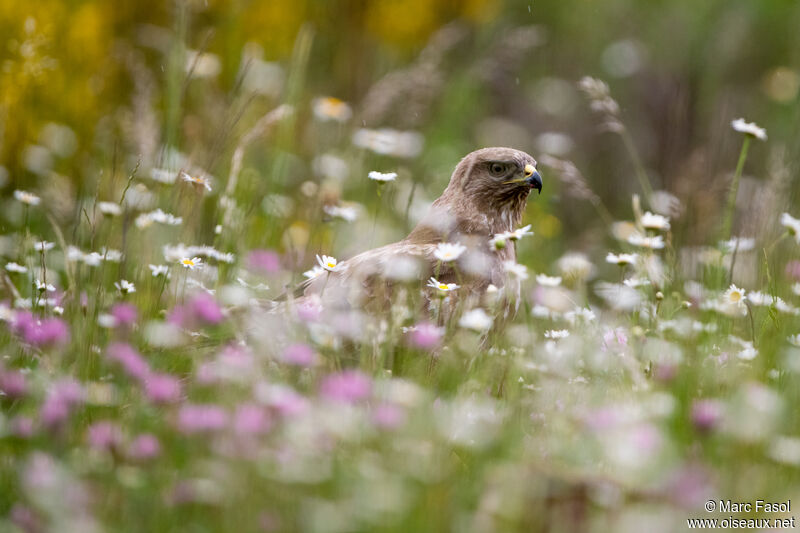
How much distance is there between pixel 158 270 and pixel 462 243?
1.14 metres

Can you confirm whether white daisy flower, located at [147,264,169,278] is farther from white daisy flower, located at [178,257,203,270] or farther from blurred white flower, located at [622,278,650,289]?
blurred white flower, located at [622,278,650,289]

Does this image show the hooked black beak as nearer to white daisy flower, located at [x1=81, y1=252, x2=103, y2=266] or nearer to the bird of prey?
the bird of prey

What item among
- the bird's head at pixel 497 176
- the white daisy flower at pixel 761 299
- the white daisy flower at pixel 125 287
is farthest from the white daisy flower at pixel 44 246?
the white daisy flower at pixel 761 299

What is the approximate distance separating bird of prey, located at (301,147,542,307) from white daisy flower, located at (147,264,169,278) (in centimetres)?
51

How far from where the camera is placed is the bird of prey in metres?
3.41

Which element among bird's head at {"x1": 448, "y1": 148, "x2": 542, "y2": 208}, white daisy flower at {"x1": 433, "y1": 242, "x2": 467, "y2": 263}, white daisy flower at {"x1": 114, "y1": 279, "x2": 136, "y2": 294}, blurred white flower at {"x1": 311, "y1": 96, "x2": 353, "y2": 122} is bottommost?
white daisy flower at {"x1": 114, "y1": 279, "x2": 136, "y2": 294}

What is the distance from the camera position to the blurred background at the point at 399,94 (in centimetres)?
461

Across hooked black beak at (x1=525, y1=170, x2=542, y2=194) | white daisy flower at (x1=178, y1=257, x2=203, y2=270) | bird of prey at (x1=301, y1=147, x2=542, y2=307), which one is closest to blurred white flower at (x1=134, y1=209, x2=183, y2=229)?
white daisy flower at (x1=178, y1=257, x2=203, y2=270)

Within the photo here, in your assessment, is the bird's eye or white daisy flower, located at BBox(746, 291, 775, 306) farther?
the bird's eye

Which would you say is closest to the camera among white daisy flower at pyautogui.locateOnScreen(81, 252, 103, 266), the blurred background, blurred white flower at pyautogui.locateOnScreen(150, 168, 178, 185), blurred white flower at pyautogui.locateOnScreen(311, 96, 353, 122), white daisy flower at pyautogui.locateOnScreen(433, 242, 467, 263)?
white daisy flower at pyautogui.locateOnScreen(433, 242, 467, 263)

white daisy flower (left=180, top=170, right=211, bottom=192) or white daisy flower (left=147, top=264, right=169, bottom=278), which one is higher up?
white daisy flower (left=180, top=170, right=211, bottom=192)

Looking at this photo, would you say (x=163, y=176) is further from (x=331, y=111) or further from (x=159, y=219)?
(x=331, y=111)

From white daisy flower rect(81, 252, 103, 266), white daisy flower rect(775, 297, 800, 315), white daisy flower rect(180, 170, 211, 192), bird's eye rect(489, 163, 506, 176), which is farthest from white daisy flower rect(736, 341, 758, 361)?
white daisy flower rect(81, 252, 103, 266)

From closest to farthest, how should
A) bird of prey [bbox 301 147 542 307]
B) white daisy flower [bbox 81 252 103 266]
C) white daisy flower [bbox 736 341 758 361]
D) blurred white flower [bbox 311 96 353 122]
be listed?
white daisy flower [bbox 736 341 758 361]
white daisy flower [bbox 81 252 103 266]
bird of prey [bbox 301 147 542 307]
blurred white flower [bbox 311 96 353 122]
